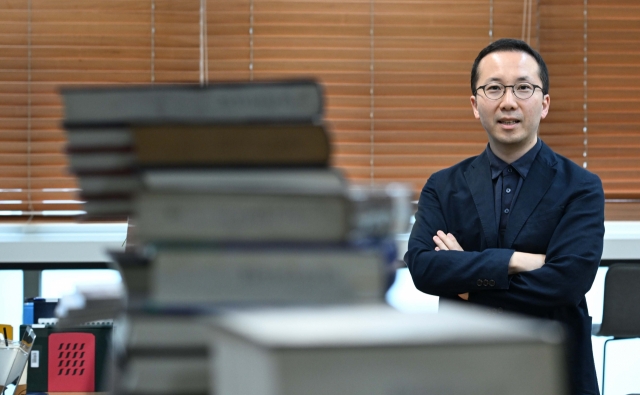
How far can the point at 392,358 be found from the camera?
32cm

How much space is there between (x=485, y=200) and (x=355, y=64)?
1813 mm

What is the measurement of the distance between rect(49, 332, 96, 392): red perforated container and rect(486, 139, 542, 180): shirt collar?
1071 mm

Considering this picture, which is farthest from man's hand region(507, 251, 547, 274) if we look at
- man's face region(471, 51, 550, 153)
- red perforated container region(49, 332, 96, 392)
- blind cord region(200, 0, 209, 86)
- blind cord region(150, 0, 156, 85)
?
blind cord region(150, 0, 156, 85)

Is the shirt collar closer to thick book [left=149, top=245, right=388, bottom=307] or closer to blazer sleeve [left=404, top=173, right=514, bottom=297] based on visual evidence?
blazer sleeve [left=404, top=173, right=514, bottom=297]

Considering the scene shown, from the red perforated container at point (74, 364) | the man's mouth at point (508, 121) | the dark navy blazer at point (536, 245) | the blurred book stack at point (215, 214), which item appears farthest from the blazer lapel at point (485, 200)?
the blurred book stack at point (215, 214)

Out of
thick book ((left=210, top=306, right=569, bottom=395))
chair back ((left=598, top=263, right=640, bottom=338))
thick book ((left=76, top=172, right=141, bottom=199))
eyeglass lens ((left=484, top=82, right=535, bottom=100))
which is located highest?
eyeglass lens ((left=484, top=82, right=535, bottom=100))

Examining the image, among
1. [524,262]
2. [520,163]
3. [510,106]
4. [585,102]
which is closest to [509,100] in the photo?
[510,106]

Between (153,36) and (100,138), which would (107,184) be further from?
(153,36)

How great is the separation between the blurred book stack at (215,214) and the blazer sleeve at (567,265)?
115 centimetres

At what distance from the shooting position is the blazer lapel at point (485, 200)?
165 cm

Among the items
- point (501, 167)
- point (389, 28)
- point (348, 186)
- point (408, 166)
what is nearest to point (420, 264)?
point (501, 167)

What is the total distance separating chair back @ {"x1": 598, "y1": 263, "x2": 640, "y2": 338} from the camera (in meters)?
2.79

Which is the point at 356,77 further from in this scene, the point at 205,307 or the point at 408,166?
the point at 205,307

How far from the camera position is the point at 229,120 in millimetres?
516
